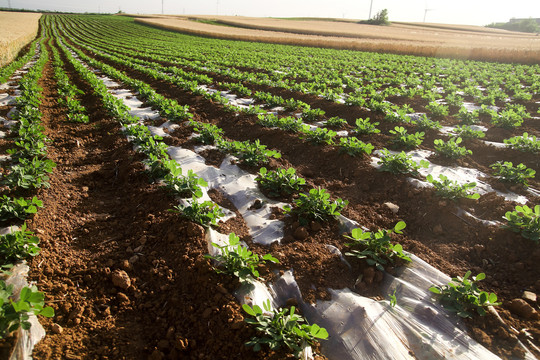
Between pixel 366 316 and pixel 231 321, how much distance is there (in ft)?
3.86

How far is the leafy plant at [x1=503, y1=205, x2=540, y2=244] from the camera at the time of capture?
3.34 m

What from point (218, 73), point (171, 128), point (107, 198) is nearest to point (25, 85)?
point (171, 128)

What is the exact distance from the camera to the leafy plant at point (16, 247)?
274 cm

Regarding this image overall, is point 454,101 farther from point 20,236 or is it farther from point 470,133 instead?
point 20,236

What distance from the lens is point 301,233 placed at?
3.52 metres

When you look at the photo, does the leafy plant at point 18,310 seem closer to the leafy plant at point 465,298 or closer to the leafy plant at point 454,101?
the leafy plant at point 465,298

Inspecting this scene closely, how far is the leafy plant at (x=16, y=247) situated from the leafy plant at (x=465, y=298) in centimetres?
392

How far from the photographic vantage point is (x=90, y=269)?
3000mm

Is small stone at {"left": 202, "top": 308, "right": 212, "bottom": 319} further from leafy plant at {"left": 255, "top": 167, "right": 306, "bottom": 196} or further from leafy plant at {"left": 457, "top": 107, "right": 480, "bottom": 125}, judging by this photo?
leafy plant at {"left": 457, "top": 107, "right": 480, "bottom": 125}

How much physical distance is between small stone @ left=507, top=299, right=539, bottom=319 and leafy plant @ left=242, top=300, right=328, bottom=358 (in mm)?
1955

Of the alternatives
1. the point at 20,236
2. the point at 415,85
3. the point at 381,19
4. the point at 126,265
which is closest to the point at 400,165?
the point at 126,265

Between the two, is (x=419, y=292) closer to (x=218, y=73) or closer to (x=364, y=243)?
(x=364, y=243)

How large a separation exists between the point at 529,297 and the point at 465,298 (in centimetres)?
77

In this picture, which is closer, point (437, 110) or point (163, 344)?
point (163, 344)
